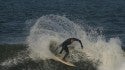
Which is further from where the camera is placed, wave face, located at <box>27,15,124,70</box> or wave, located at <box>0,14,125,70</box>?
wave face, located at <box>27,15,124,70</box>

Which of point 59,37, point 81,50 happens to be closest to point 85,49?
point 81,50

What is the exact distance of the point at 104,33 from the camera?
48.4 meters

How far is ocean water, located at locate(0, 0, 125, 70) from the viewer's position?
1334 inches

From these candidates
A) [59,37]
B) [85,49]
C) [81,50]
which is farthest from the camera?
[59,37]

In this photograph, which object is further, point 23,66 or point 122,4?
point 122,4

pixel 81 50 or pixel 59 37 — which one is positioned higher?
pixel 59 37

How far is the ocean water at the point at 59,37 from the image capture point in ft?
111

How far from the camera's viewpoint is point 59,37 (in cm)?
3756

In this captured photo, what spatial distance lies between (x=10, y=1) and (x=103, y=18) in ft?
73.1

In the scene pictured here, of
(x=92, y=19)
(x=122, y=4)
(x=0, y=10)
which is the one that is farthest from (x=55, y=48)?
(x=122, y=4)

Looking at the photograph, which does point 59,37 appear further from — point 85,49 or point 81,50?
point 85,49

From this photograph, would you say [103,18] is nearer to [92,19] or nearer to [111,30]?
[92,19]

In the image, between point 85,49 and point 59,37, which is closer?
point 85,49

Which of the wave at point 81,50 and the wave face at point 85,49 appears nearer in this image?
the wave at point 81,50
